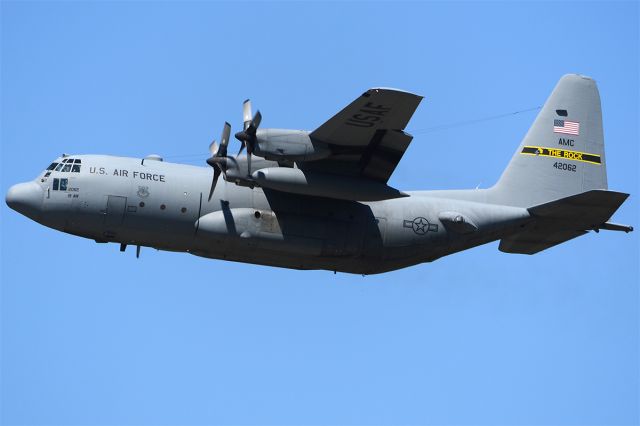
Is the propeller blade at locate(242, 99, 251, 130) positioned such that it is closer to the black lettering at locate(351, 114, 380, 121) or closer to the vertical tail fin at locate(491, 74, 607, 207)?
the black lettering at locate(351, 114, 380, 121)

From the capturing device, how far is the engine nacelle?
74.7ft

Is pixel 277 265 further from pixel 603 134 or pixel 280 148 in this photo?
pixel 603 134

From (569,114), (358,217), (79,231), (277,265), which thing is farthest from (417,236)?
(79,231)

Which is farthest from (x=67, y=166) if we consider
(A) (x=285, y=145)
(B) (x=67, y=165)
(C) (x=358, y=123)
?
(C) (x=358, y=123)

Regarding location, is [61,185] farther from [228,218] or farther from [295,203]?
[295,203]

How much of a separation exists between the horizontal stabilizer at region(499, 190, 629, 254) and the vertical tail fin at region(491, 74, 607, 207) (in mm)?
749

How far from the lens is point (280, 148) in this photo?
74.9 feet

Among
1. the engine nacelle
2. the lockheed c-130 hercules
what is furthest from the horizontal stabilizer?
the engine nacelle

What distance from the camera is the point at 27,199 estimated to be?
23.7 meters

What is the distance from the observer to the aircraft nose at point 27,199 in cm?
2369

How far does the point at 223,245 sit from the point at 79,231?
10.8ft

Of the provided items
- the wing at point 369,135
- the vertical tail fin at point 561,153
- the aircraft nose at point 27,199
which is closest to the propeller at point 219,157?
the wing at point 369,135

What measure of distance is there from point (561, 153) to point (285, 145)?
8.41 meters

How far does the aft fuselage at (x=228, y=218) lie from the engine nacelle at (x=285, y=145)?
69.6 inches
